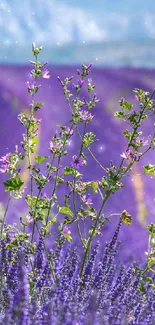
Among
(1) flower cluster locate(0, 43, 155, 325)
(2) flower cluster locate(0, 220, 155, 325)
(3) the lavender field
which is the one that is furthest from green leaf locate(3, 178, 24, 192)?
(3) the lavender field

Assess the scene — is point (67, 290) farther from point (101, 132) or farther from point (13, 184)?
point (101, 132)

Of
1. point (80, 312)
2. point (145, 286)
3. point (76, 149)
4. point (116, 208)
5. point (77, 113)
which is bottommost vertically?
point (80, 312)

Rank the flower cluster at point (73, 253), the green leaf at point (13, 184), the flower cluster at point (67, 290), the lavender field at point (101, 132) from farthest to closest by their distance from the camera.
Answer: the lavender field at point (101, 132) → the green leaf at point (13, 184) → the flower cluster at point (73, 253) → the flower cluster at point (67, 290)

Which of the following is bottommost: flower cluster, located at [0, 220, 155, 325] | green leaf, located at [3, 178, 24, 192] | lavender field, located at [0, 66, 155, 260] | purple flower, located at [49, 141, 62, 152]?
flower cluster, located at [0, 220, 155, 325]

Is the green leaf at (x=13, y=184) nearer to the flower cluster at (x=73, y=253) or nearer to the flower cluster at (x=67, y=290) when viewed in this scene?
the flower cluster at (x=73, y=253)

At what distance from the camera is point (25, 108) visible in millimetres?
1975

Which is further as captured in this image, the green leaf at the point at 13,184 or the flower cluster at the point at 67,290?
the green leaf at the point at 13,184

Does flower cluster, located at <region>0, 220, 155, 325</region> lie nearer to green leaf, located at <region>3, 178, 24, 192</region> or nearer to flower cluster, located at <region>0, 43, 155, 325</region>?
flower cluster, located at <region>0, 43, 155, 325</region>

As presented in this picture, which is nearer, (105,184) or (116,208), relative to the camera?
(105,184)

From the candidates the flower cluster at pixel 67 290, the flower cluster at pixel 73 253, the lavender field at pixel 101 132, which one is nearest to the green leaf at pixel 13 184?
the flower cluster at pixel 73 253

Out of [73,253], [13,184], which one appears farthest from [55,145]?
[73,253]

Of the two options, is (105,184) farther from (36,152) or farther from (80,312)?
(36,152)

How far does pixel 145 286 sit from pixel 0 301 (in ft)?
1.07

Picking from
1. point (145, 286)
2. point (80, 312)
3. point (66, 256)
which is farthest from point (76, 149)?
point (80, 312)
